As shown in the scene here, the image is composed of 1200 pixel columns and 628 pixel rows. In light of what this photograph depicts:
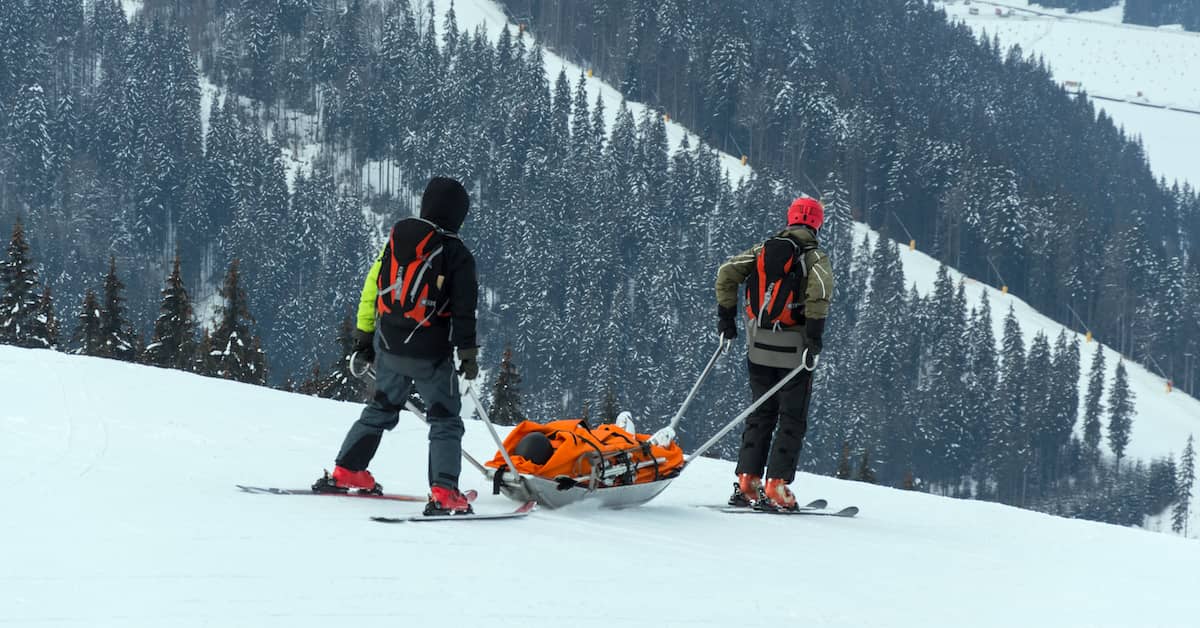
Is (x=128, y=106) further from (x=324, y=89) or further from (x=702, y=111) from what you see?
(x=702, y=111)

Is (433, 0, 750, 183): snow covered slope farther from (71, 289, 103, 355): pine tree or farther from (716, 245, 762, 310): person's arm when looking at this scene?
(716, 245, 762, 310): person's arm

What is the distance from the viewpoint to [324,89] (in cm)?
13938

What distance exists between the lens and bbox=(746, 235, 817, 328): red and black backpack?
28.1ft

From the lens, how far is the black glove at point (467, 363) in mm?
6602

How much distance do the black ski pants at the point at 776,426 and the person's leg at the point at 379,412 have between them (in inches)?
116

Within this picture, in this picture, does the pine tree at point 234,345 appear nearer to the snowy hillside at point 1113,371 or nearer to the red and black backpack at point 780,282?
the red and black backpack at point 780,282

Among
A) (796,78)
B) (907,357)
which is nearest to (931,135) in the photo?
(796,78)

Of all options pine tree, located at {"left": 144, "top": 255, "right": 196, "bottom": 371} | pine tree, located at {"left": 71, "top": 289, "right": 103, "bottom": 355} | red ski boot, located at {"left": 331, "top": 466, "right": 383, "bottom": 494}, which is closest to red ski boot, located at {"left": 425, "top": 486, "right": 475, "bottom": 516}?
red ski boot, located at {"left": 331, "top": 466, "right": 383, "bottom": 494}

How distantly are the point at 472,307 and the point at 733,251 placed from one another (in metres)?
112

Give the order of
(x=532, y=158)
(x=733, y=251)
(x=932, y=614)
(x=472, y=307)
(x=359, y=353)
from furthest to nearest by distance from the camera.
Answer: (x=532, y=158), (x=733, y=251), (x=359, y=353), (x=472, y=307), (x=932, y=614)

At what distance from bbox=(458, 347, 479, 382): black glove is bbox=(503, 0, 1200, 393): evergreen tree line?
113m

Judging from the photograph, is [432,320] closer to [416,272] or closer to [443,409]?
[416,272]

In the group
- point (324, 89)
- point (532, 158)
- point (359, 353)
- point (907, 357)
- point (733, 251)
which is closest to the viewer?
point (359, 353)

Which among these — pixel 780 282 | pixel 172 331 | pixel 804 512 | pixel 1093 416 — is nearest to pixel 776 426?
pixel 804 512
